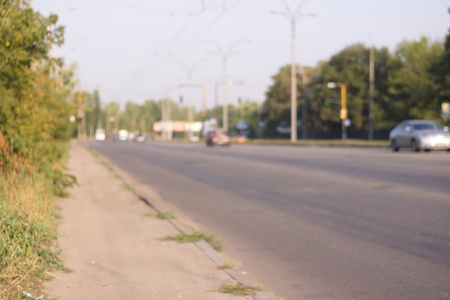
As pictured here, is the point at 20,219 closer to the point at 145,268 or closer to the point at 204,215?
the point at 145,268

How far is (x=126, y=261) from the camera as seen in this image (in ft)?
25.5

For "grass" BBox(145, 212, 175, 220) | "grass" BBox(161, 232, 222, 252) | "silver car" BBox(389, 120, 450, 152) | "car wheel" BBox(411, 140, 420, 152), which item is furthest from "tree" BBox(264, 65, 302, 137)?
"grass" BBox(161, 232, 222, 252)

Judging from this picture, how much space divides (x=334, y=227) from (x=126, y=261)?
12.8 feet

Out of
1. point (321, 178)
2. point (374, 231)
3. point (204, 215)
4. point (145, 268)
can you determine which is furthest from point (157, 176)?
point (145, 268)

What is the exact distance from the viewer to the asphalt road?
7.09 meters

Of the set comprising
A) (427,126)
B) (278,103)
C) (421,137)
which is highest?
(278,103)

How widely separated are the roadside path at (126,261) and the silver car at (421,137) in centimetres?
2508

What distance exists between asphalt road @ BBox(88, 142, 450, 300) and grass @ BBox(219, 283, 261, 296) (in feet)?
1.05

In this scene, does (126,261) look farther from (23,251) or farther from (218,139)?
(218,139)

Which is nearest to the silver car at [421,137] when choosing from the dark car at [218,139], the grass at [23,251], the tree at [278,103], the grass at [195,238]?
the dark car at [218,139]

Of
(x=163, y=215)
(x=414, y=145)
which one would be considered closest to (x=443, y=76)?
(x=414, y=145)

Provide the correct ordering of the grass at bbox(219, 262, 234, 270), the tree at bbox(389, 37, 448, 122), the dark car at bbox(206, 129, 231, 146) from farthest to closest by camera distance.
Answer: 1. the tree at bbox(389, 37, 448, 122)
2. the dark car at bbox(206, 129, 231, 146)
3. the grass at bbox(219, 262, 234, 270)

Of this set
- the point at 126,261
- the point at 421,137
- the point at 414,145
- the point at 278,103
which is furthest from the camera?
the point at 278,103

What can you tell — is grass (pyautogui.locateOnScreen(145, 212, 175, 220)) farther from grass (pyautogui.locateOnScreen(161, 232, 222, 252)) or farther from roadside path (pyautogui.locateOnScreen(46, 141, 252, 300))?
grass (pyautogui.locateOnScreen(161, 232, 222, 252))
